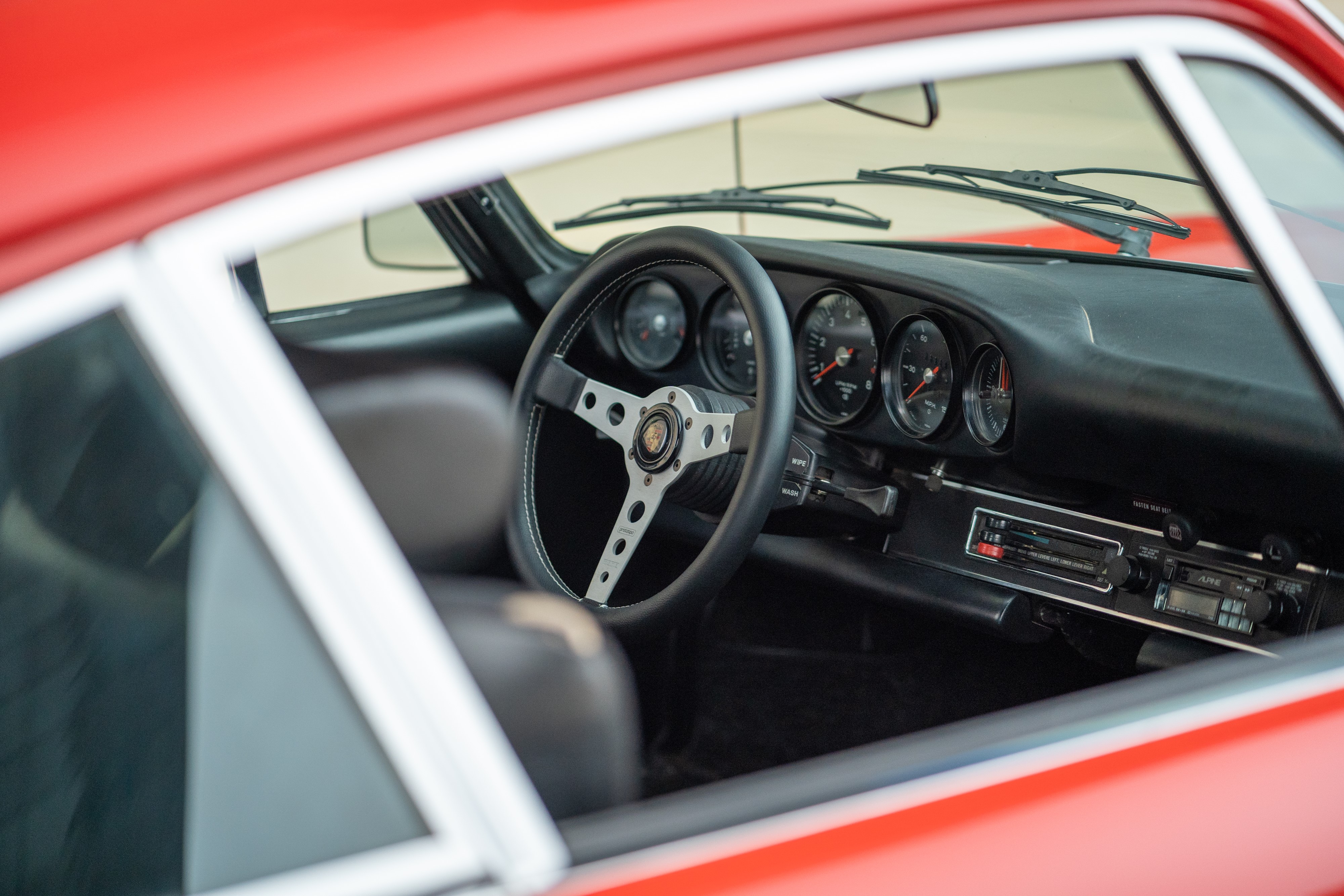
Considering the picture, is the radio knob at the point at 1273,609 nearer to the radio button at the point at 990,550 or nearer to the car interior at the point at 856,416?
the car interior at the point at 856,416

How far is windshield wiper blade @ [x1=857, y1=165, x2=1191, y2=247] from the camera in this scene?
84.4 inches

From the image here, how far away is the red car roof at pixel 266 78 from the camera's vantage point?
0.61 metres

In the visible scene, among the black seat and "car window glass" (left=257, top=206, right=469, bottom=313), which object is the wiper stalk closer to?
"car window glass" (left=257, top=206, right=469, bottom=313)

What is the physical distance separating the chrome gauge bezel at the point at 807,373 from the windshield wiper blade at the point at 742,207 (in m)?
0.40

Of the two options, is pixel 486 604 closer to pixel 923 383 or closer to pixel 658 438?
pixel 658 438

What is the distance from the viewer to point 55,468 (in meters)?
0.69

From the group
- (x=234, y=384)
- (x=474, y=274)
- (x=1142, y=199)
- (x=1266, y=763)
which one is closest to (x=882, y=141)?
(x=1142, y=199)

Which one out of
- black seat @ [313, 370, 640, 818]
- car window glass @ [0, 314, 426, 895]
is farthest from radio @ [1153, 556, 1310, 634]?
car window glass @ [0, 314, 426, 895]

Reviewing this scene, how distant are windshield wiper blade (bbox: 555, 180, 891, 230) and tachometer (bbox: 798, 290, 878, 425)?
1.31 feet

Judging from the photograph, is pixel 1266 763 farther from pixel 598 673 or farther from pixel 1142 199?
pixel 1142 199

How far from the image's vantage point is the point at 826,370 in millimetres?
2389

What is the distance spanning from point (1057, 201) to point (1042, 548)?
66 cm

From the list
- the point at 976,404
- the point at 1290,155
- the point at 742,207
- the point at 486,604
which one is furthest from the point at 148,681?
the point at 742,207

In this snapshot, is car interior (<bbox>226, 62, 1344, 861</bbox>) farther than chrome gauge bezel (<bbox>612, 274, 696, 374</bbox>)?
No
